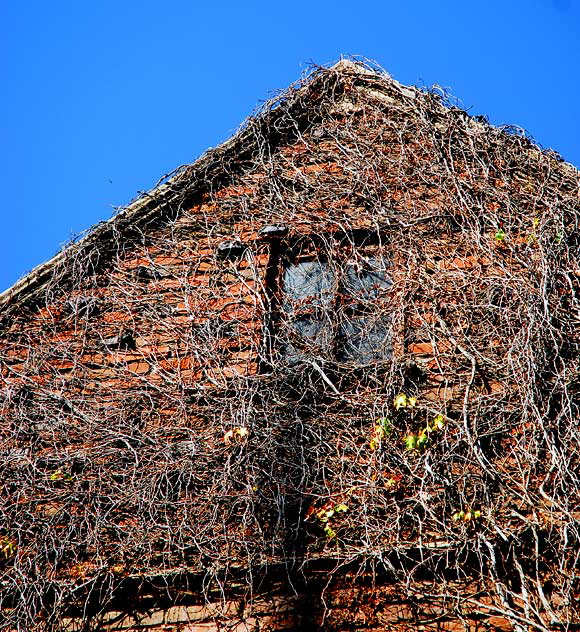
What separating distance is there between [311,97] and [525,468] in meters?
4.55

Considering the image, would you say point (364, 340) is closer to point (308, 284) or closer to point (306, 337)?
point (306, 337)

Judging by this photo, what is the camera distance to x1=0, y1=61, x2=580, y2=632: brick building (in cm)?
546

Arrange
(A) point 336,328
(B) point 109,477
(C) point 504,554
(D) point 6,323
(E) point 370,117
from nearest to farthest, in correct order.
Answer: (C) point 504,554 < (B) point 109,477 < (A) point 336,328 < (D) point 6,323 < (E) point 370,117

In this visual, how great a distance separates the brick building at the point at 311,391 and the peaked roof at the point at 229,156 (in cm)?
3

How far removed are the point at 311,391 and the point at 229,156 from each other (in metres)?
2.88

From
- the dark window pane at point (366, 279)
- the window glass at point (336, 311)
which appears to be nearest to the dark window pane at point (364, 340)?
the window glass at point (336, 311)


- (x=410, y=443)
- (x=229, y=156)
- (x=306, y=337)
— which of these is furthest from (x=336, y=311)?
(x=229, y=156)

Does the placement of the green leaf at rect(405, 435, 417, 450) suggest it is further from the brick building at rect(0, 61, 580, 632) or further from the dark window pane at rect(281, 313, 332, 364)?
the dark window pane at rect(281, 313, 332, 364)

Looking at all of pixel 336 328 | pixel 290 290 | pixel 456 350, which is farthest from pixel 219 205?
pixel 456 350

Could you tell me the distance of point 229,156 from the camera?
311 inches

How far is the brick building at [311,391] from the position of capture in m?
5.46

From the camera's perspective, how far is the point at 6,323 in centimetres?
721

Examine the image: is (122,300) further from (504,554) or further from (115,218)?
(504,554)

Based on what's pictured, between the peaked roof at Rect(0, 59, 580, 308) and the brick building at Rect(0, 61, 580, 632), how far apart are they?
28 millimetres
